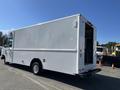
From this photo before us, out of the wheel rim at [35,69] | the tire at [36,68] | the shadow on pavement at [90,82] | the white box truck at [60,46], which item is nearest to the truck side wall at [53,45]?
the white box truck at [60,46]

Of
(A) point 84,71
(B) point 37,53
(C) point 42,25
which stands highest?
(C) point 42,25

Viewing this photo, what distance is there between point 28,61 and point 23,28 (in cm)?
232

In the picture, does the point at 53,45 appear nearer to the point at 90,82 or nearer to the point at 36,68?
the point at 36,68

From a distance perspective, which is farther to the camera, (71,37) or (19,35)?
(19,35)

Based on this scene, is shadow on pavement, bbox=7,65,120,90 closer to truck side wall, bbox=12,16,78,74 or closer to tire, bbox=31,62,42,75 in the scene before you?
tire, bbox=31,62,42,75

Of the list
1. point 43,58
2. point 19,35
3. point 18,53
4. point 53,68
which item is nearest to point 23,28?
point 19,35

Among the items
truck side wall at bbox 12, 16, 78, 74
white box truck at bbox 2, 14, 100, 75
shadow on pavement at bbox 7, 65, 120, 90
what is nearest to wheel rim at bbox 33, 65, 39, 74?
white box truck at bbox 2, 14, 100, 75

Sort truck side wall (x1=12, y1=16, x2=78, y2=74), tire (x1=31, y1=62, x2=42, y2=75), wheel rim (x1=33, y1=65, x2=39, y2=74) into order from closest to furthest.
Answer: truck side wall (x1=12, y1=16, x2=78, y2=74) → tire (x1=31, y1=62, x2=42, y2=75) → wheel rim (x1=33, y1=65, x2=39, y2=74)

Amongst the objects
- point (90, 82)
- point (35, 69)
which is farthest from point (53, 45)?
point (90, 82)

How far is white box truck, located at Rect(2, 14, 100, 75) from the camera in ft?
26.5

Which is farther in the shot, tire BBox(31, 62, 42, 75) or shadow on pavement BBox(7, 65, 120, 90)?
tire BBox(31, 62, 42, 75)

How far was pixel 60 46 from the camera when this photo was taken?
8898 mm

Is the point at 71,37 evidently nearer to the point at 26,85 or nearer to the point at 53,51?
the point at 53,51

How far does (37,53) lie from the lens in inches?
414
